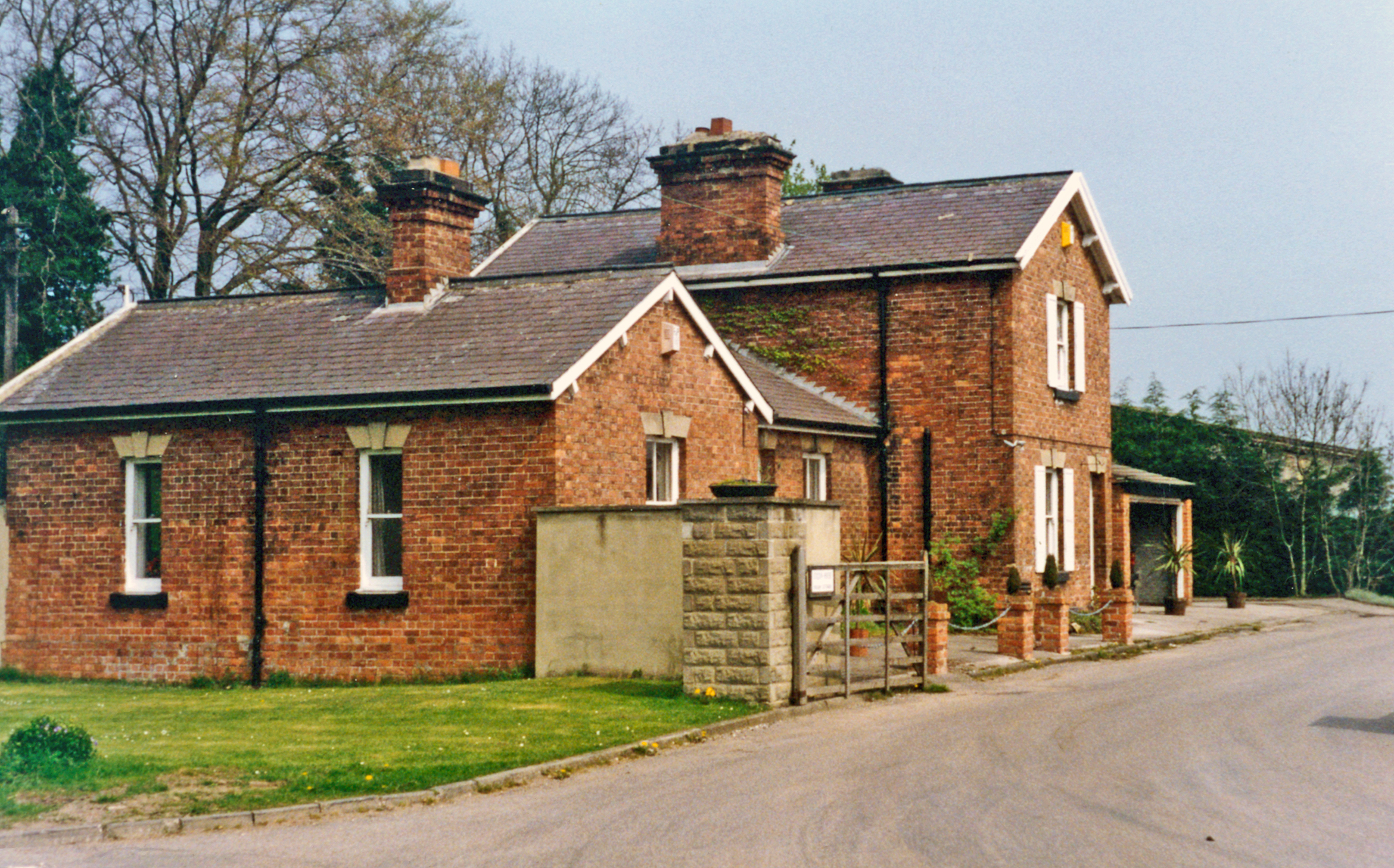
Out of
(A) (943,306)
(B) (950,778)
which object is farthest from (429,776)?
(A) (943,306)

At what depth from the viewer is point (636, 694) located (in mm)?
15898

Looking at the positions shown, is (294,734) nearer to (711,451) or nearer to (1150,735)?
(1150,735)

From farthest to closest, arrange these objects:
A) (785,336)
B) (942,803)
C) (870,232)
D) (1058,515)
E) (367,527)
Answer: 1. (870,232)
2. (1058,515)
3. (785,336)
4. (367,527)
5. (942,803)

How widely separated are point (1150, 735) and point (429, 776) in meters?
6.51

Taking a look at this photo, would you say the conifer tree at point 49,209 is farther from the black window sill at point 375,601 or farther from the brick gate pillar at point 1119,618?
the brick gate pillar at point 1119,618

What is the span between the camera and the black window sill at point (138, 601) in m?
20.2

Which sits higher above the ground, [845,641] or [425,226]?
[425,226]

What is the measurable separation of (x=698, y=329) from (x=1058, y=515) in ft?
32.5

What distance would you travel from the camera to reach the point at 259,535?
65.1ft

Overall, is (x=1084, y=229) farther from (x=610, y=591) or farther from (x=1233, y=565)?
(x=610, y=591)

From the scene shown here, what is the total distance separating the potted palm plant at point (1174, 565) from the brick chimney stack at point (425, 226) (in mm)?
16110

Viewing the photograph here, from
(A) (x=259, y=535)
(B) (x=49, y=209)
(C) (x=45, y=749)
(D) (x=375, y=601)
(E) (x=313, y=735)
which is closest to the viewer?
(C) (x=45, y=749)

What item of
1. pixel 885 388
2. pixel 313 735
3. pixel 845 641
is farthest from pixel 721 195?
pixel 313 735

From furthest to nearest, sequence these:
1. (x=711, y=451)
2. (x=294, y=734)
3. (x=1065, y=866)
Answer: (x=711, y=451), (x=294, y=734), (x=1065, y=866)
